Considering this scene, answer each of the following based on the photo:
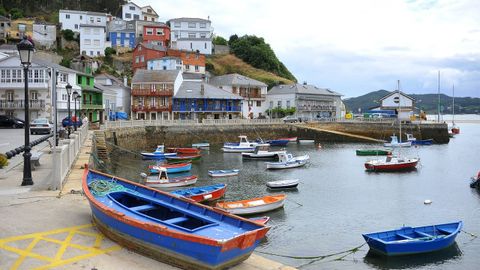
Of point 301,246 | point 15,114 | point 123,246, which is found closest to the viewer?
point 123,246

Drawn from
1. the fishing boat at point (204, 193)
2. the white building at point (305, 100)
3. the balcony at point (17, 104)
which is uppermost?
the white building at point (305, 100)

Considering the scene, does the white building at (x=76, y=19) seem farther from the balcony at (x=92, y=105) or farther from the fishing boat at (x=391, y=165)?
the fishing boat at (x=391, y=165)

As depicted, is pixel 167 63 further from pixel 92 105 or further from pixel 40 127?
pixel 40 127

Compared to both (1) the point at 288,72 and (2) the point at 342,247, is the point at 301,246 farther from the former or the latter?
(1) the point at 288,72

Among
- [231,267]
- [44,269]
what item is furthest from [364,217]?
[44,269]

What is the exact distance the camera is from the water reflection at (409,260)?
18.2 metres

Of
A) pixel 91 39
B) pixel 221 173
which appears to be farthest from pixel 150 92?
pixel 221 173

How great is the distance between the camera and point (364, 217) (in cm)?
2589

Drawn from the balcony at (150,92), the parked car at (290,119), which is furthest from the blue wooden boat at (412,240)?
the parked car at (290,119)

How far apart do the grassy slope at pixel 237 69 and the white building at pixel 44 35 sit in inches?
1481

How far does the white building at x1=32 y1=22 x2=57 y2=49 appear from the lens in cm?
10162

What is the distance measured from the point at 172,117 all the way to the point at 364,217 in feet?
Answer: 199

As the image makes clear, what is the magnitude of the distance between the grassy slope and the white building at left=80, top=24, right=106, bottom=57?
2697 cm

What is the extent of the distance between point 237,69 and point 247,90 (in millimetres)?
23655
